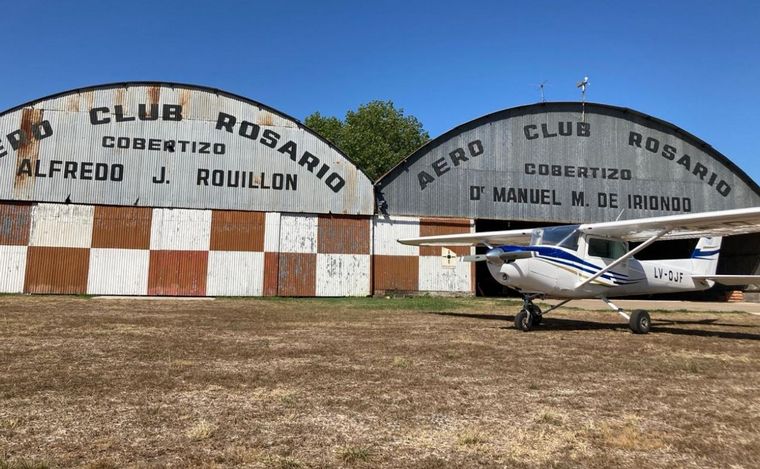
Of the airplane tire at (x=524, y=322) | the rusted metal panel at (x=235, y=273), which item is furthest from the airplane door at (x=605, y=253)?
the rusted metal panel at (x=235, y=273)

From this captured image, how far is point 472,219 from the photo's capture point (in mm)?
24766

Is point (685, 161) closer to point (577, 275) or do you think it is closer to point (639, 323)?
point (639, 323)

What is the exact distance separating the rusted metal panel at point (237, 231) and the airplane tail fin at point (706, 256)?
17.4 m

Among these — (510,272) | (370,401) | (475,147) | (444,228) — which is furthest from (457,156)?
(370,401)

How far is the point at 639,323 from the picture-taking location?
10.7 m

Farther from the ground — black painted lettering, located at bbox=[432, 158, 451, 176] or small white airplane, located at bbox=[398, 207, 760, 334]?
black painted lettering, located at bbox=[432, 158, 451, 176]

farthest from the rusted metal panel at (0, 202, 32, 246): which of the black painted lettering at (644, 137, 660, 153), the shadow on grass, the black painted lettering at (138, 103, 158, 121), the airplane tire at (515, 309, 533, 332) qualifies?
the black painted lettering at (644, 137, 660, 153)

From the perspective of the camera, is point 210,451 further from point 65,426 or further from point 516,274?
point 516,274

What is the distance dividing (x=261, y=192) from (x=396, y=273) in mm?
7782

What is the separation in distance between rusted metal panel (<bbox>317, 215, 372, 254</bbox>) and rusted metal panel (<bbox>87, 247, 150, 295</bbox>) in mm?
8164

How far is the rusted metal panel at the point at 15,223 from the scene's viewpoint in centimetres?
2109

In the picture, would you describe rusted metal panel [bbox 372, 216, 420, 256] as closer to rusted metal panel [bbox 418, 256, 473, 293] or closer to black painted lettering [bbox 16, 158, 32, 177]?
rusted metal panel [bbox 418, 256, 473, 293]

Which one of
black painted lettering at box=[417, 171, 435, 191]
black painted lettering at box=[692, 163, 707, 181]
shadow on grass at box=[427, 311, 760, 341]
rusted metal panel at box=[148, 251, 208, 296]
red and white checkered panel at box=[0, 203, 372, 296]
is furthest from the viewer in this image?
black painted lettering at box=[692, 163, 707, 181]

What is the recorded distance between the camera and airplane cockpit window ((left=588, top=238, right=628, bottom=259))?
1162 centimetres
